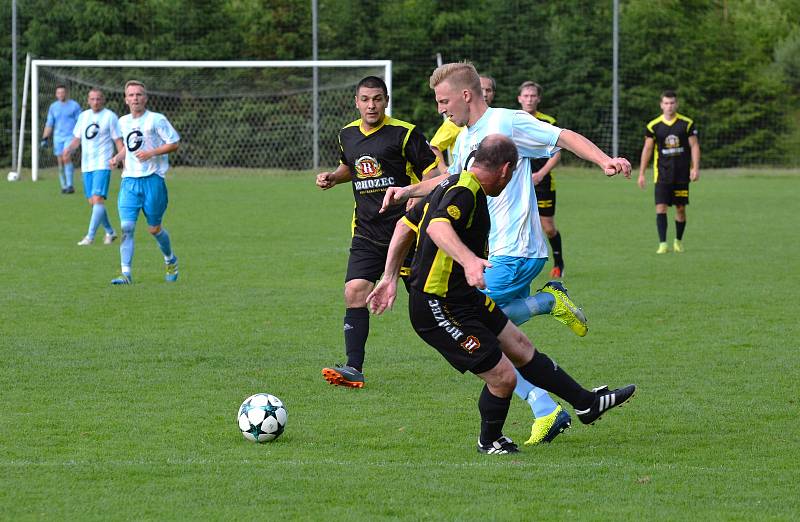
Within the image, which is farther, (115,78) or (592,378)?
(115,78)

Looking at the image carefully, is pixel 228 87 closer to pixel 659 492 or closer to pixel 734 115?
pixel 734 115

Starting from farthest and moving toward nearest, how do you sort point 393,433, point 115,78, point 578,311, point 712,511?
point 115,78
point 578,311
point 393,433
point 712,511

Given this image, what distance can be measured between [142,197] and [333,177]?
497 centimetres

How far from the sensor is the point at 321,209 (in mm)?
22625

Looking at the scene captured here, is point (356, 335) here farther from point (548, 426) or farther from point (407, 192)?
point (548, 426)

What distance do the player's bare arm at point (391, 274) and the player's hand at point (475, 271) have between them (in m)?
0.64

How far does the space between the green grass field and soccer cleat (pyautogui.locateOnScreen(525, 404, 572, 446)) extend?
3.2 inches

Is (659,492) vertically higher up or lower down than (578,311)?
lower down

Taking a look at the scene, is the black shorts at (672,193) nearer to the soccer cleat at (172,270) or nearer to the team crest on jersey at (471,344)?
the soccer cleat at (172,270)

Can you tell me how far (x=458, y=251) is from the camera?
5363mm

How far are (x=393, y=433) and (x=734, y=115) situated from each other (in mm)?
28686

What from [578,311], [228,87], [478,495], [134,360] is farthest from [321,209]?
[478,495]

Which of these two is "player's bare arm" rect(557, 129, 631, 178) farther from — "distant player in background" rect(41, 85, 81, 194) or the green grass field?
"distant player in background" rect(41, 85, 81, 194)

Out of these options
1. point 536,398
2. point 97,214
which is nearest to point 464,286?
point 536,398
